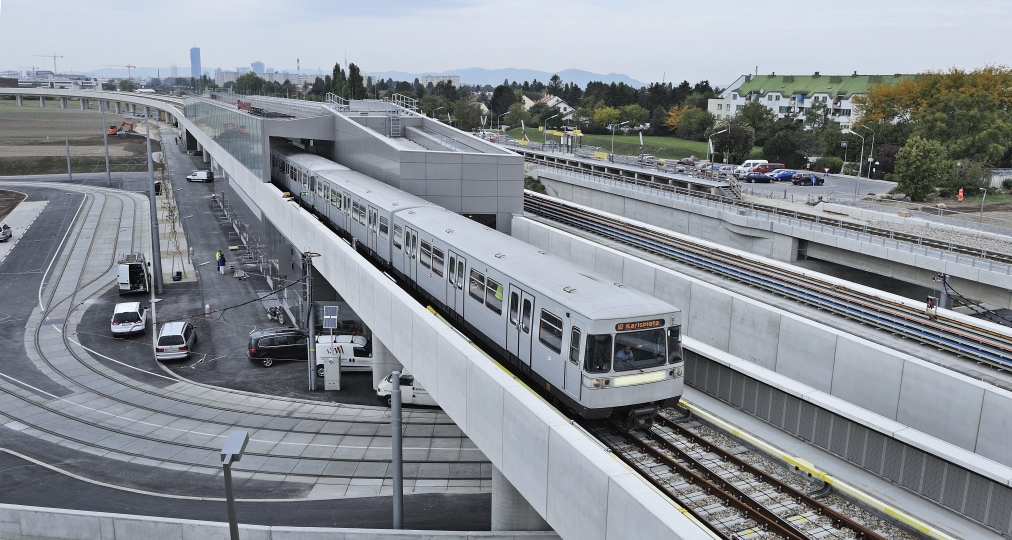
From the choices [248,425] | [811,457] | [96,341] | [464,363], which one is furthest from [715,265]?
[96,341]

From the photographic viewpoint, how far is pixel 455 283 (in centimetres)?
2022

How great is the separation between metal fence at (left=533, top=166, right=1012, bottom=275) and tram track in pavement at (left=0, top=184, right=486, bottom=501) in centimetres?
2026

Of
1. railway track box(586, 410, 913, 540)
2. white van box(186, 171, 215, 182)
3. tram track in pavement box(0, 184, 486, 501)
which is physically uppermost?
railway track box(586, 410, 913, 540)

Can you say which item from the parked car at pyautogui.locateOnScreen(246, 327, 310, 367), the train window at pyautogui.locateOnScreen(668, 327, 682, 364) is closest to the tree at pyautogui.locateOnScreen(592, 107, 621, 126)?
the parked car at pyautogui.locateOnScreen(246, 327, 310, 367)

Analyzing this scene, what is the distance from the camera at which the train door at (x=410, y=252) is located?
23141mm

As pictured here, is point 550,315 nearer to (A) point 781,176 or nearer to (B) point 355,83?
(A) point 781,176

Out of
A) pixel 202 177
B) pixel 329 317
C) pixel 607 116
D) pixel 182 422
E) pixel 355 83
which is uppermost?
pixel 355 83

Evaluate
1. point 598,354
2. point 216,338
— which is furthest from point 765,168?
point 598,354

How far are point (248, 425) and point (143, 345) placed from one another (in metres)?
11.4

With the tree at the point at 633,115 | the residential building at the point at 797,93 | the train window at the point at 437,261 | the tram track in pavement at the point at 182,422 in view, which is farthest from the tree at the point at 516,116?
the train window at the point at 437,261

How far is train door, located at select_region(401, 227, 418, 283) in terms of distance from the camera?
23141 mm

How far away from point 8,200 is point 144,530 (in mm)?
70874

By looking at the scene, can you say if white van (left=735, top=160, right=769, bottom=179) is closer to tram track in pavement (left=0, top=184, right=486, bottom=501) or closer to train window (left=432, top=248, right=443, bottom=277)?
tram track in pavement (left=0, top=184, right=486, bottom=501)

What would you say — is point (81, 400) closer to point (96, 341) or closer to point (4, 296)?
point (96, 341)
